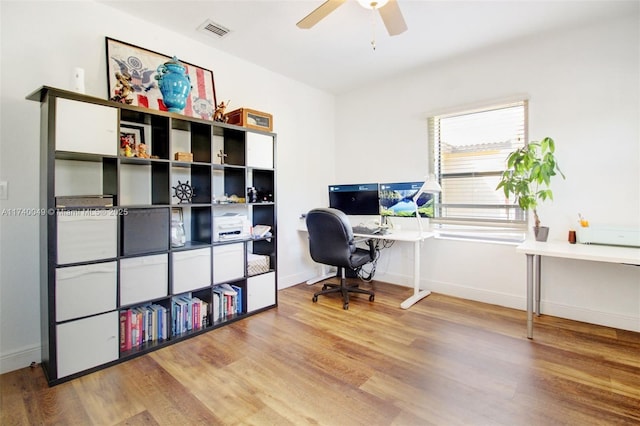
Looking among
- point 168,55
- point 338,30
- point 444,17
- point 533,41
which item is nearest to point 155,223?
point 168,55

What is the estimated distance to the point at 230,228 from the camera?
2855mm

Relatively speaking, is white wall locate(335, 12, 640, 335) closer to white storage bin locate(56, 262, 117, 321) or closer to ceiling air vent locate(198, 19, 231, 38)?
ceiling air vent locate(198, 19, 231, 38)

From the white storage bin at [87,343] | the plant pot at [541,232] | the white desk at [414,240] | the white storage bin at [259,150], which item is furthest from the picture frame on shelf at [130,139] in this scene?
the plant pot at [541,232]

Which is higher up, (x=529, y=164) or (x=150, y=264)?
(x=529, y=164)

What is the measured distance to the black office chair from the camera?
10.1 feet

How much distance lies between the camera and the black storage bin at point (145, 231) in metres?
2.21

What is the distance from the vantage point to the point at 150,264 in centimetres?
232

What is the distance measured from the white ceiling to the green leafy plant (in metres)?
1.05

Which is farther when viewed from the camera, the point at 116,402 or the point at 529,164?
the point at 529,164

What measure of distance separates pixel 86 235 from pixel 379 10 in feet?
8.00

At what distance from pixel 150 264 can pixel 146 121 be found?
1.16 metres

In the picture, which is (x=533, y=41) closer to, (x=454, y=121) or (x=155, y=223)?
(x=454, y=121)

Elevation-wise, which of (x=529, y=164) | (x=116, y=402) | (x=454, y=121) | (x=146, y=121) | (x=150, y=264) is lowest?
(x=116, y=402)

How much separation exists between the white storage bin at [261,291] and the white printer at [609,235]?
283cm
